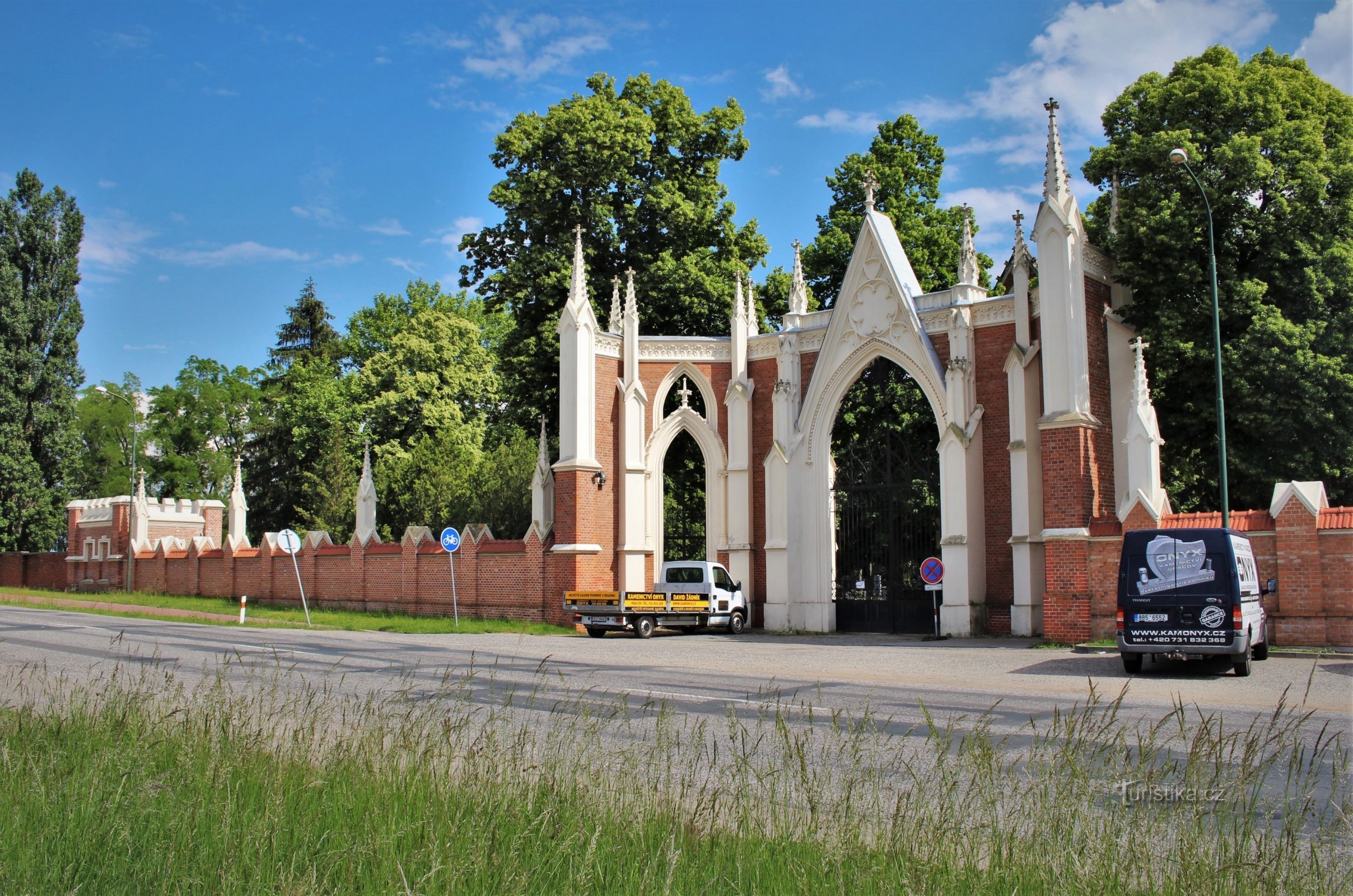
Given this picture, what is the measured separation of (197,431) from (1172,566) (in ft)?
199

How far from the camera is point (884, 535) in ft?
85.4

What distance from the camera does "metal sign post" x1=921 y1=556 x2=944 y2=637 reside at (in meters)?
22.8

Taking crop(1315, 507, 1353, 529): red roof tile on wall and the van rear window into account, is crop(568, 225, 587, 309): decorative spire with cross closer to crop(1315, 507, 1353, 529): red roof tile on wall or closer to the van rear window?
the van rear window

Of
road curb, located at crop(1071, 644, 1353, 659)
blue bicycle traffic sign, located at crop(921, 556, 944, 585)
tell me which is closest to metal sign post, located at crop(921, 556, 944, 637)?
blue bicycle traffic sign, located at crop(921, 556, 944, 585)

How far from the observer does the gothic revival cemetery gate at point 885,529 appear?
25.2 metres

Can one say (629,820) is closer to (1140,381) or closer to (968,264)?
(1140,381)

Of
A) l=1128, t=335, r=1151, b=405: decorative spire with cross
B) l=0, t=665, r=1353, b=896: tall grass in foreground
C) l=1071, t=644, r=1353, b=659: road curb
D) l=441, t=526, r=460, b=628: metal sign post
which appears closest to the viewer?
l=0, t=665, r=1353, b=896: tall grass in foreground

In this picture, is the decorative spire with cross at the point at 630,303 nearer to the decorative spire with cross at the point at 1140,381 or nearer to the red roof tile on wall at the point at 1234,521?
the decorative spire with cross at the point at 1140,381

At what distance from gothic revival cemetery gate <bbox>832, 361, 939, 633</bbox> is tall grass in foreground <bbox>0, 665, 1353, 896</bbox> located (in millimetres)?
19211

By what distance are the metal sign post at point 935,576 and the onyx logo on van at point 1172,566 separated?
756 centimetres

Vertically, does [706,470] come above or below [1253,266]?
below

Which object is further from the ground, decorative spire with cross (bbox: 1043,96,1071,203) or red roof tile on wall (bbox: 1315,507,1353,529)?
decorative spire with cross (bbox: 1043,96,1071,203)

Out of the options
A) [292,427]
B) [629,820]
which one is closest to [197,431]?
[292,427]

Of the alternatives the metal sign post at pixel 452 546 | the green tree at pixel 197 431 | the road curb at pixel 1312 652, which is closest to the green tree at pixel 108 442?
the green tree at pixel 197 431
